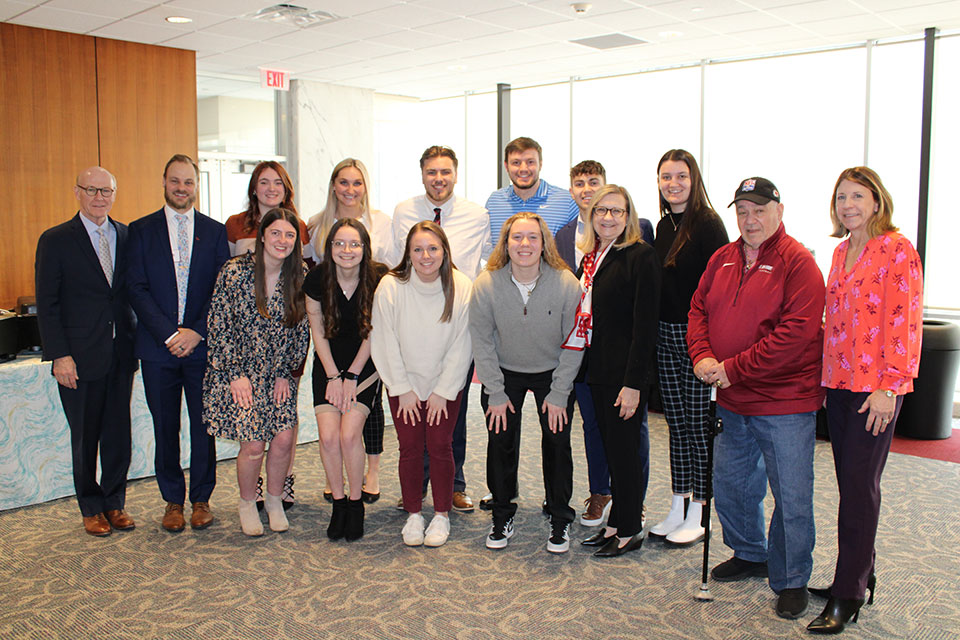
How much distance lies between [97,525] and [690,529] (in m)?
2.88

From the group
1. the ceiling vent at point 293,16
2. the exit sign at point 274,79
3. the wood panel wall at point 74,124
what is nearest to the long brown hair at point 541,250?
the ceiling vent at point 293,16

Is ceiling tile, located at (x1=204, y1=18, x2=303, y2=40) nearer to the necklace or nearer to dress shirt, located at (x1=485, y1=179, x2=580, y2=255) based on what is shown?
dress shirt, located at (x1=485, y1=179, x2=580, y2=255)

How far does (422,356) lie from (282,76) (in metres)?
6.99

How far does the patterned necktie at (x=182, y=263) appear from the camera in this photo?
3.74 meters

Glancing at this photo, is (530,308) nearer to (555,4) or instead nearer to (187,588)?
(187,588)

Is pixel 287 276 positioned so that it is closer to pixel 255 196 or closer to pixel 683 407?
pixel 255 196

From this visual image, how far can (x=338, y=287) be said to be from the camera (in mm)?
3660

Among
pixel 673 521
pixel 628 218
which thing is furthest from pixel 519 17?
pixel 673 521

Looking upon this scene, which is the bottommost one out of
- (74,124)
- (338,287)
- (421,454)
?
(421,454)

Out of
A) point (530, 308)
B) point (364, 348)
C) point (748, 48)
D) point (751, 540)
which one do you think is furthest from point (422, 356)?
point (748, 48)

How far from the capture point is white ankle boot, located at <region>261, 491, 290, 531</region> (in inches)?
149

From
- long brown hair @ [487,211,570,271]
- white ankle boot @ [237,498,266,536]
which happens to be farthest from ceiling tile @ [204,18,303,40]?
white ankle boot @ [237,498,266,536]

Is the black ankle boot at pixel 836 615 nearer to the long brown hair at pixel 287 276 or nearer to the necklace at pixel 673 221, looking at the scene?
the necklace at pixel 673 221

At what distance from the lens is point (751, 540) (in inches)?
127
